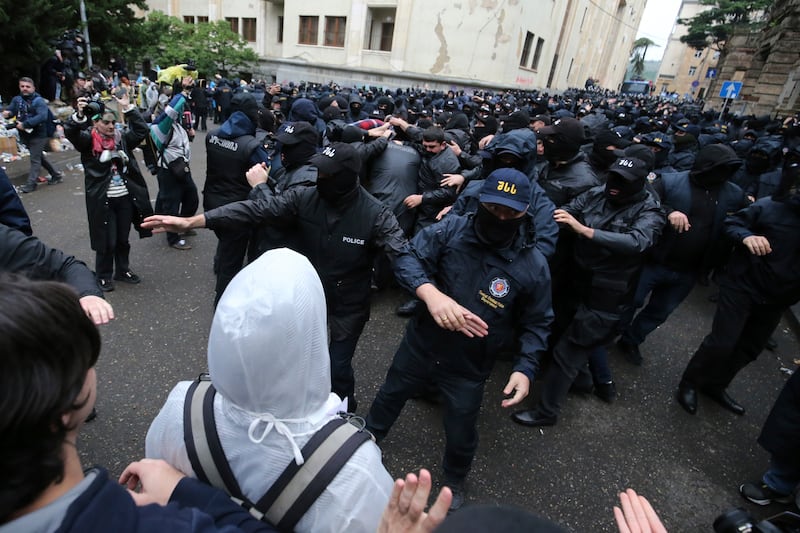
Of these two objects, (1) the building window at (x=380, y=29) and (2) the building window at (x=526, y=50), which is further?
(2) the building window at (x=526, y=50)

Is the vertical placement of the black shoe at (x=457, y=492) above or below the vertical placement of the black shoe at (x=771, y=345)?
below

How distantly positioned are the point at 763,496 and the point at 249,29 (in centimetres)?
3651

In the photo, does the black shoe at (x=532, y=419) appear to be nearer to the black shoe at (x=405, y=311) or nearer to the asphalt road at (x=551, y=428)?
the asphalt road at (x=551, y=428)

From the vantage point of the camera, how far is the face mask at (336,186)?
8.66 feet

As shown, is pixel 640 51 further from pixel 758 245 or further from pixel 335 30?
pixel 758 245

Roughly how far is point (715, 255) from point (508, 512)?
4.33 meters

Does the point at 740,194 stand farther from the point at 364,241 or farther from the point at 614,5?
the point at 614,5

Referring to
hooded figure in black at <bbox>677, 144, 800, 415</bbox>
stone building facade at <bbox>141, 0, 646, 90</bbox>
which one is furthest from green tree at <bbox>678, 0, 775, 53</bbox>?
hooded figure in black at <bbox>677, 144, 800, 415</bbox>

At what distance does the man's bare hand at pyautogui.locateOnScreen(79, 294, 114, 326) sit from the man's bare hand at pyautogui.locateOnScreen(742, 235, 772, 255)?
4.15 m

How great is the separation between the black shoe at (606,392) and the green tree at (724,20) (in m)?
37.9

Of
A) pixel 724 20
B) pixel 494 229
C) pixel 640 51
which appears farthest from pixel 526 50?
pixel 640 51

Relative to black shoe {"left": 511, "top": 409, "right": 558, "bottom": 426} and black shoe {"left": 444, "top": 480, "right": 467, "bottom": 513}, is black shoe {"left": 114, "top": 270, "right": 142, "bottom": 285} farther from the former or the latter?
black shoe {"left": 511, "top": 409, "right": 558, "bottom": 426}

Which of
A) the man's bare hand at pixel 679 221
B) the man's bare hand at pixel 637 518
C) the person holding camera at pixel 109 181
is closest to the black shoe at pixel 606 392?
the man's bare hand at pixel 679 221

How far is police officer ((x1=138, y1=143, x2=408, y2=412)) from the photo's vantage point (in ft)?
8.73
